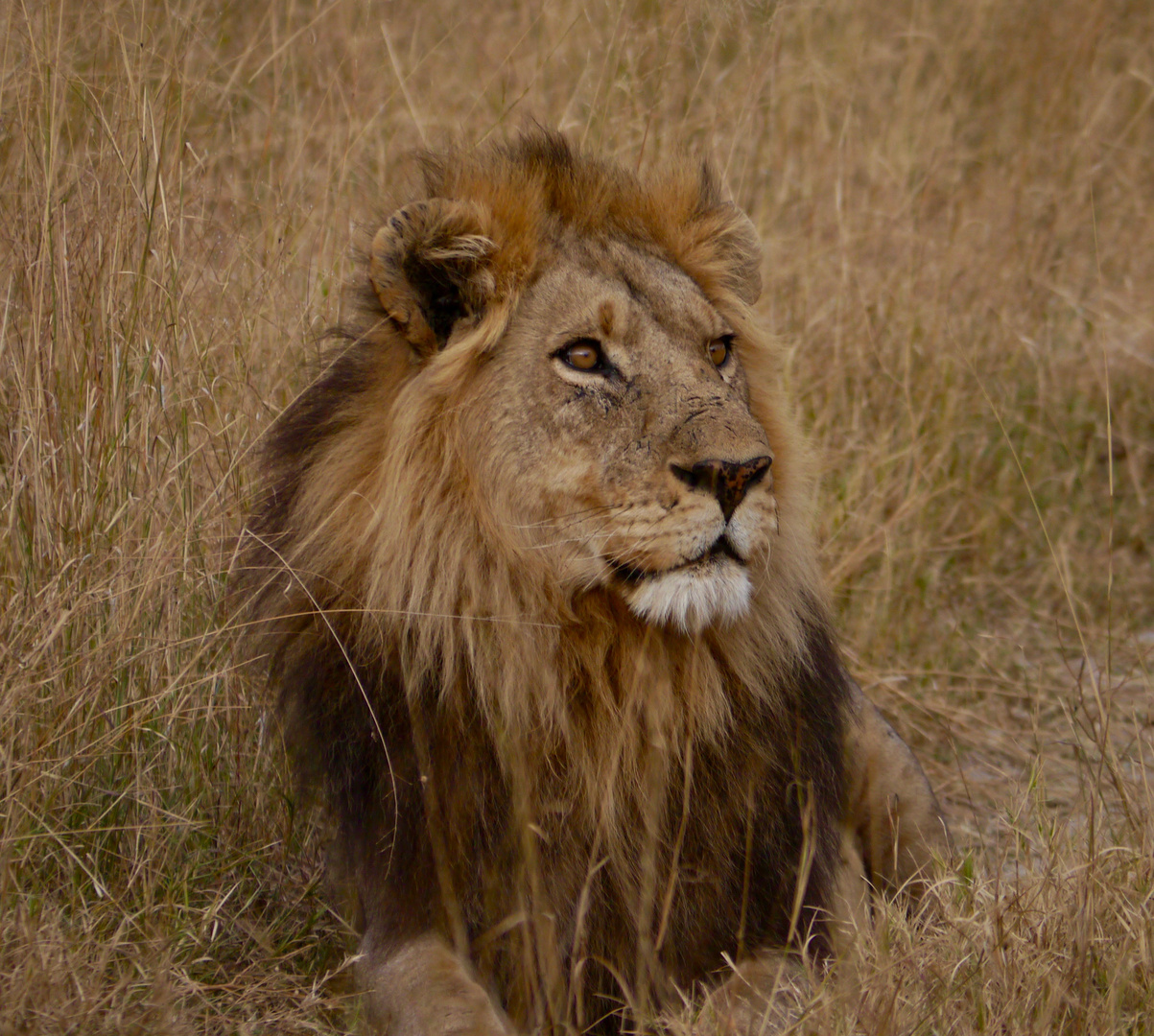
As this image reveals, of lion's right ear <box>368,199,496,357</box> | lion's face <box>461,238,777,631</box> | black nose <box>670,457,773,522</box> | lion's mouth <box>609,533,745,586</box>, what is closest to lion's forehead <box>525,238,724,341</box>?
lion's face <box>461,238,777,631</box>

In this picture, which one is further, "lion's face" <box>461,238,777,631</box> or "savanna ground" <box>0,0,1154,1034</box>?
"savanna ground" <box>0,0,1154,1034</box>

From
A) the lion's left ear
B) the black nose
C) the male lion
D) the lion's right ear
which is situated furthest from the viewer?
the lion's left ear

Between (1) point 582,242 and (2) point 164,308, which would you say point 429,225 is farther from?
(2) point 164,308

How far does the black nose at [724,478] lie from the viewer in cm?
274

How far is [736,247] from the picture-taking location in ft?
11.6

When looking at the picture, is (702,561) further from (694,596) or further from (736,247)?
(736,247)

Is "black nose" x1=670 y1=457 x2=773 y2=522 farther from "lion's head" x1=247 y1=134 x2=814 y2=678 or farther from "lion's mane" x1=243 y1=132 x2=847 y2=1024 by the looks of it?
"lion's mane" x1=243 y1=132 x2=847 y2=1024

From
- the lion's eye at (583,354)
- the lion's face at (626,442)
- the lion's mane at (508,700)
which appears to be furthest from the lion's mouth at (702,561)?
the lion's eye at (583,354)

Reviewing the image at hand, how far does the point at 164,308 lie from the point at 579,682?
175 cm

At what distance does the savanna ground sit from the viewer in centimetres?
307

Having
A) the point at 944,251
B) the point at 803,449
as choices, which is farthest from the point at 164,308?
the point at 944,251

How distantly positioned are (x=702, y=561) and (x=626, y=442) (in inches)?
12.4

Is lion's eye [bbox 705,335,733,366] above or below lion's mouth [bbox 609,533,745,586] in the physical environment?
above

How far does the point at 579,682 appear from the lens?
2.99m
